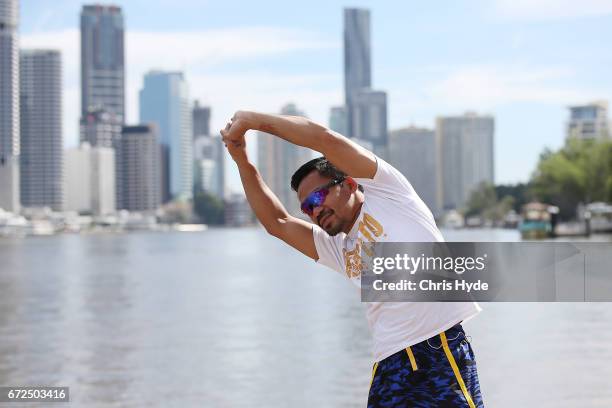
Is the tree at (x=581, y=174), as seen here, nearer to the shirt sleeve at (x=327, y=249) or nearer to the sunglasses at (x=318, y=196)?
the shirt sleeve at (x=327, y=249)

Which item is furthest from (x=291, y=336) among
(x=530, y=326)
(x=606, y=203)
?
(x=606, y=203)

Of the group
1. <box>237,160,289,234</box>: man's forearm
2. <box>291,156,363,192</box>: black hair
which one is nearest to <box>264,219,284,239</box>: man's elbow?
<box>237,160,289,234</box>: man's forearm

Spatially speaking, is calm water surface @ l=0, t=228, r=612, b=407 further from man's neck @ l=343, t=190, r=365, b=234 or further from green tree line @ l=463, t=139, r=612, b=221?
green tree line @ l=463, t=139, r=612, b=221

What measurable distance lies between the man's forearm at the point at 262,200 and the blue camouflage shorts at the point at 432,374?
2.93 ft

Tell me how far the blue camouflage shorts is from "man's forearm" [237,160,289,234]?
0.89 metres

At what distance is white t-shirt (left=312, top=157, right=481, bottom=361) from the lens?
369cm

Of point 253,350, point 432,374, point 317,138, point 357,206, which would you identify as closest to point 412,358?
point 432,374

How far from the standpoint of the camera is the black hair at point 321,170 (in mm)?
3799

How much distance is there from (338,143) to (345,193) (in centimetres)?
33

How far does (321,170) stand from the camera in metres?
3.83

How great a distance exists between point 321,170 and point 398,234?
1.19ft

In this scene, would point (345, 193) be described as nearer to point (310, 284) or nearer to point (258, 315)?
point (258, 315)

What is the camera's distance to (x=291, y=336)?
22109 millimetres

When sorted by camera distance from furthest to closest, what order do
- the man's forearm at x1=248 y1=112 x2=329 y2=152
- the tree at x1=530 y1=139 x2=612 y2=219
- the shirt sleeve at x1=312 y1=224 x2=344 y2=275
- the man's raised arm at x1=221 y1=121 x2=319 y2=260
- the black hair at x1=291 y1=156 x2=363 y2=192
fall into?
the tree at x1=530 y1=139 x2=612 y2=219
the man's raised arm at x1=221 y1=121 x2=319 y2=260
the shirt sleeve at x1=312 y1=224 x2=344 y2=275
the black hair at x1=291 y1=156 x2=363 y2=192
the man's forearm at x1=248 y1=112 x2=329 y2=152
